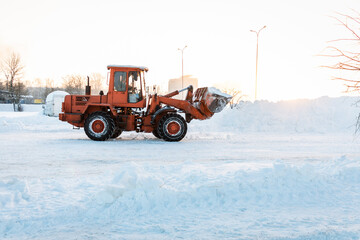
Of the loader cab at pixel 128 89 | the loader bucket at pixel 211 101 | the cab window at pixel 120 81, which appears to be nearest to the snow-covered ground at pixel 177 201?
the loader cab at pixel 128 89

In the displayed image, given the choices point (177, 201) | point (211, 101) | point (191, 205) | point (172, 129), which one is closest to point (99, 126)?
point (172, 129)

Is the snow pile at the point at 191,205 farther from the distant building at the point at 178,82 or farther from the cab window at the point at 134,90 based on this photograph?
the distant building at the point at 178,82

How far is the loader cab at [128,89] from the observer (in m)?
13.3

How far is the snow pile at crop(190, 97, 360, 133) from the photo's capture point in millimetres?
18641

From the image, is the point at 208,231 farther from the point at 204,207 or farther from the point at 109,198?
the point at 109,198

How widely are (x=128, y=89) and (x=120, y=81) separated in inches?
17.1

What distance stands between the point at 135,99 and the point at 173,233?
995 cm

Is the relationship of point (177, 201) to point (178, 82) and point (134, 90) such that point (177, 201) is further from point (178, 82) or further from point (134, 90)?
point (178, 82)

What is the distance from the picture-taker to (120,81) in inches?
527

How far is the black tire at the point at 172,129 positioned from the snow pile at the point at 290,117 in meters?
5.23

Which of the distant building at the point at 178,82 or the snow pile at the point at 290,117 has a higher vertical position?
the distant building at the point at 178,82

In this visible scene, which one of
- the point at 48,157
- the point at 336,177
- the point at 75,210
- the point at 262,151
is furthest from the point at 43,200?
the point at 262,151

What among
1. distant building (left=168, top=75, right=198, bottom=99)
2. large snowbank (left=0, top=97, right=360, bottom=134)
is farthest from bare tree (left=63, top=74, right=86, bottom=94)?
large snowbank (left=0, top=97, right=360, bottom=134)

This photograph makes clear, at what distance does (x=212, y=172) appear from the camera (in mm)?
6312
